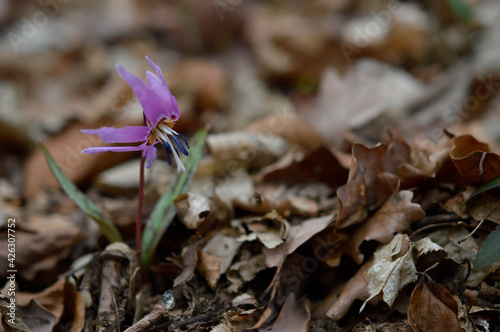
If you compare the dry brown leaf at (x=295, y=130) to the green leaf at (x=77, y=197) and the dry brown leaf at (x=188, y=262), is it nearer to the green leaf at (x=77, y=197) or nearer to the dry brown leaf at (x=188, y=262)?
the dry brown leaf at (x=188, y=262)

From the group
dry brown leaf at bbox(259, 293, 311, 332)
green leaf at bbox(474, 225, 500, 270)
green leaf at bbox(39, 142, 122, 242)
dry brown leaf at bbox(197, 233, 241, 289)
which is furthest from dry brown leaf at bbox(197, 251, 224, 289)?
green leaf at bbox(474, 225, 500, 270)

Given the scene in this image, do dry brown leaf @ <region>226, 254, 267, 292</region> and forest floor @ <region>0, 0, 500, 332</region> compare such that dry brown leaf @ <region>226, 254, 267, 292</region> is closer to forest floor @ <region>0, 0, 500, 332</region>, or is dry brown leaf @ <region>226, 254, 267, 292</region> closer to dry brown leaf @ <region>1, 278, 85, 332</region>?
forest floor @ <region>0, 0, 500, 332</region>

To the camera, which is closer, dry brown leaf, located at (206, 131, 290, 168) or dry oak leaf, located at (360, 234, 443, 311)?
dry oak leaf, located at (360, 234, 443, 311)

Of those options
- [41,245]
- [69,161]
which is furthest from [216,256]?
[69,161]

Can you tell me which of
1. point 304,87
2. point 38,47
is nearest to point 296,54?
point 304,87

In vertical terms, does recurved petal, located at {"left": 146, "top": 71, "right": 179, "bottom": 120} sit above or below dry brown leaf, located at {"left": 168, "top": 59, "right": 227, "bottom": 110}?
above

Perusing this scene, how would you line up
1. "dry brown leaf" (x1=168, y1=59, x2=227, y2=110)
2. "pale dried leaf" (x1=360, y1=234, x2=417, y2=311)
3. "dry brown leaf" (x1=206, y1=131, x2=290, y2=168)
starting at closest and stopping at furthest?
"pale dried leaf" (x1=360, y1=234, x2=417, y2=311), "dry brown leaf" (x1=206, y1=131, x2=290, y2=168), "dry brown leaf" (x1=168, y1=59, x2=227, y2=110)

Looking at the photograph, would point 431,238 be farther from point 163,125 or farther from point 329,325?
point 163,125
